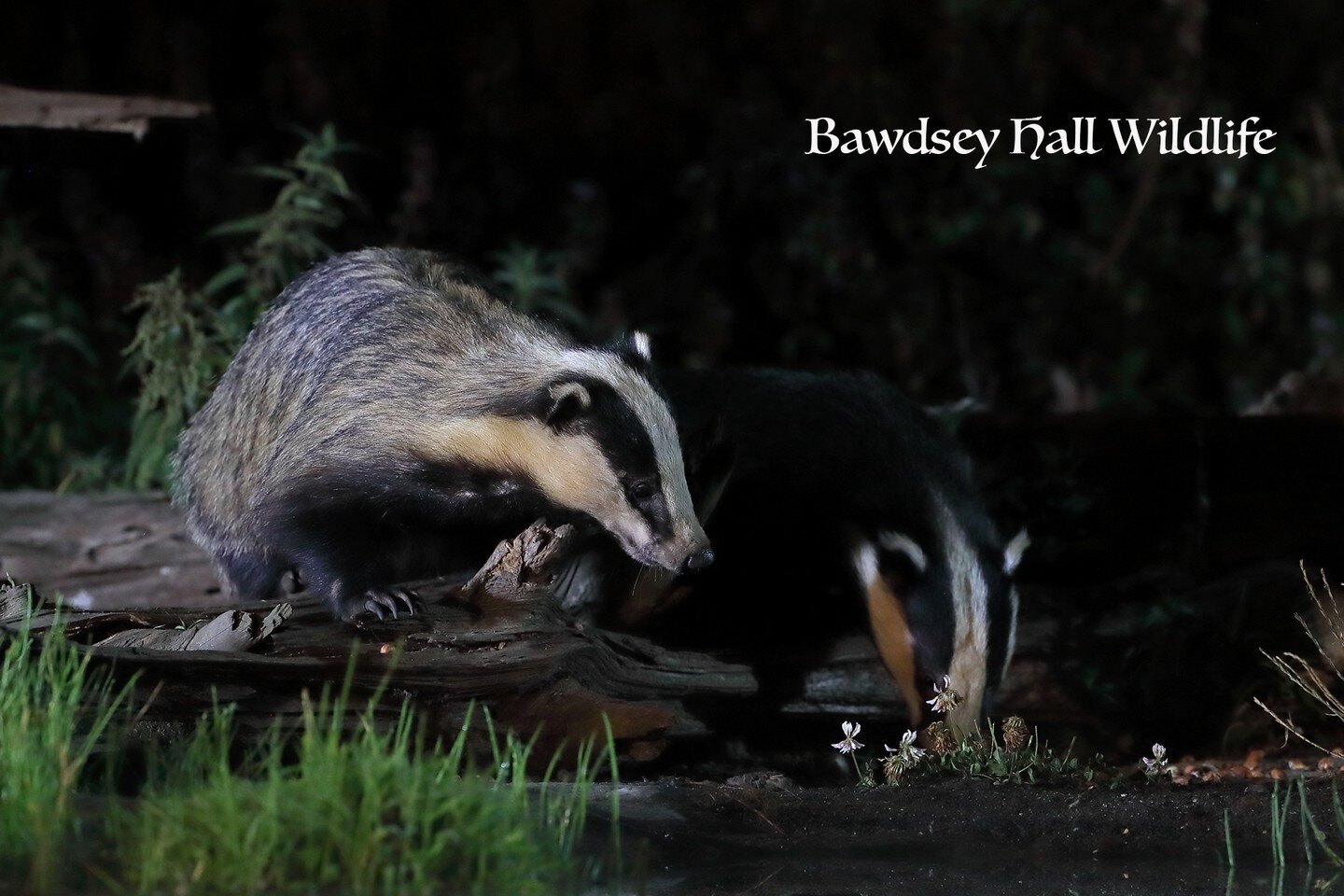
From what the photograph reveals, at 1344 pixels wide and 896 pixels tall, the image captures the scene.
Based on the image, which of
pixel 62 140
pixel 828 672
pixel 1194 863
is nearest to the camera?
pixel 1194 863

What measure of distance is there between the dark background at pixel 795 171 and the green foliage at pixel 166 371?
2620 mm

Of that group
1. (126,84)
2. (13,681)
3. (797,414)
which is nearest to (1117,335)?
(797,414)

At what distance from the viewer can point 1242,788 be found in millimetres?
4320

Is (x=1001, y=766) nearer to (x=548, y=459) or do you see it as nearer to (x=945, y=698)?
(x=945, y=698)

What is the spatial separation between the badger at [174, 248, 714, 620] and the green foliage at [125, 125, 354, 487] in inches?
48.9

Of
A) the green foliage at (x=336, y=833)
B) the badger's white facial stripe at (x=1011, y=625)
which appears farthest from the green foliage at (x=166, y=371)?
the green foliage at (x=336, y=833)

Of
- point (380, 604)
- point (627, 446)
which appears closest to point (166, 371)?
point (380, 604)

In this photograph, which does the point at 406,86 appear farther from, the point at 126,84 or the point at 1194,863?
the point at 1194,863

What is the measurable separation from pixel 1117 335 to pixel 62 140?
7.04m

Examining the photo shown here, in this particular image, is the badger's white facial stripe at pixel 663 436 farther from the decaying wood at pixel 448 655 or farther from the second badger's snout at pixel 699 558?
the decaying wood at pixel 448 655

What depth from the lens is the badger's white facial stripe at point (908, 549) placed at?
16.7 ft

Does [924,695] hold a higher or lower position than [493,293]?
lower

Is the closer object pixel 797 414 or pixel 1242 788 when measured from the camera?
pixel 1242 788

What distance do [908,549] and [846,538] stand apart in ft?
1.33
